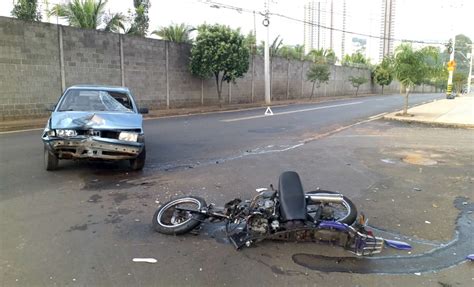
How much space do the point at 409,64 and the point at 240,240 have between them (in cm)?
1732

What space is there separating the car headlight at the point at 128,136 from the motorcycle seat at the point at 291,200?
3.73 m

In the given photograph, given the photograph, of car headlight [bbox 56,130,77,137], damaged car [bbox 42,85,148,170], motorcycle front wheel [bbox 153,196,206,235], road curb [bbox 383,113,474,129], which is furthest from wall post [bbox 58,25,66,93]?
motorcycle front wheel [bbox 153,196,206,235]

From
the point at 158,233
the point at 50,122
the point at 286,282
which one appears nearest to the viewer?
the point at 286,282

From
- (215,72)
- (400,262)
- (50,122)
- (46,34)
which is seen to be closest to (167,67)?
(215,72)

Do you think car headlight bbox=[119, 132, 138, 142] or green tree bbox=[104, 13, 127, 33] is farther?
green tree bbox=[104, 13, 127, 33]

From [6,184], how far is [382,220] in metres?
5.88

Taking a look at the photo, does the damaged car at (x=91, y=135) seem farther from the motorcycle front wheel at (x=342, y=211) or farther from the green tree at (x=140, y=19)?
the green tree at (x=140, y=19)

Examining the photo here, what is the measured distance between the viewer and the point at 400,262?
13.5ft

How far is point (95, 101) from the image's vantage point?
27.5 ft

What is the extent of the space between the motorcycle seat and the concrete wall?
16.0m

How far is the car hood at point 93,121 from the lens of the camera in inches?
281

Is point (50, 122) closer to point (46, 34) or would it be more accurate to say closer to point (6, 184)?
point (6, 184)

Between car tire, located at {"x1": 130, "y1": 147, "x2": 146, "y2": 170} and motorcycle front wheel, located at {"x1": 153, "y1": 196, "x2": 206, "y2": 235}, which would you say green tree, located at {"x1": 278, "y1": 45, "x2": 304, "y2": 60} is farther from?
motorcycle front wheel, located at {"x1": 153, "y1": 196, "x2": 206, "y2": 235}

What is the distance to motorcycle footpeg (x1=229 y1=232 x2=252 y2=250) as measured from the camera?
434 cm
